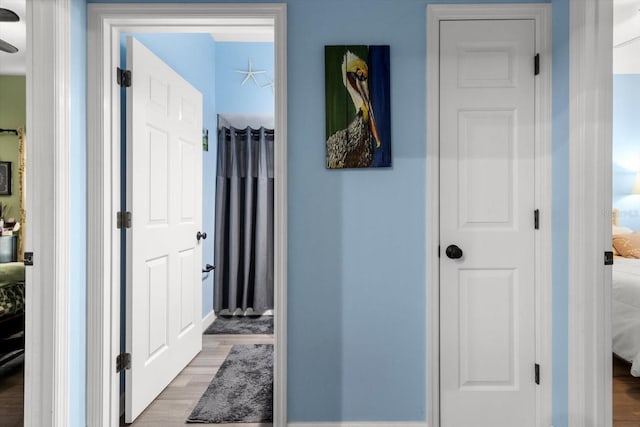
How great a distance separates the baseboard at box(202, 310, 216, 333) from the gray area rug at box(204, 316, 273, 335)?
3cm

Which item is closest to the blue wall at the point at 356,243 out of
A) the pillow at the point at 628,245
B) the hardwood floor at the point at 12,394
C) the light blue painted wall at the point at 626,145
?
the hardwood floor at the point at 12,394

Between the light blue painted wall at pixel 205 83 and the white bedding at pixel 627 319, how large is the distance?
329cm

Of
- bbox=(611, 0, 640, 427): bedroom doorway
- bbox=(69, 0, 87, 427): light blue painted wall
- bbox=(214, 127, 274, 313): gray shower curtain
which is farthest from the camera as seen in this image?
bbox=(214, 127, 274, 313): gray shower curtain

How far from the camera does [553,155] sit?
74.6 inches

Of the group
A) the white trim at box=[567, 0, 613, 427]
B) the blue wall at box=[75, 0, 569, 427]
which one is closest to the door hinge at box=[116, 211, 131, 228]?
the blue wall at box=[75, 0, 569, 427]

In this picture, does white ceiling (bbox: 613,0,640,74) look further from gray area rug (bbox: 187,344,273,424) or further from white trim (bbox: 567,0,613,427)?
gray area rug (bbox: 187,344,273,424)

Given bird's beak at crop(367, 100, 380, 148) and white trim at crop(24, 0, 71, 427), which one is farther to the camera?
bird's beak at crop(367, 100, 380, 148)

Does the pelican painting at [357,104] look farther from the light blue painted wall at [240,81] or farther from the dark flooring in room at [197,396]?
the light blue painted wall at [240,81]

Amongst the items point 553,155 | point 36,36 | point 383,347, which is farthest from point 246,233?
point 553,155

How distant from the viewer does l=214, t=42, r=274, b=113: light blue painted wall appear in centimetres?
401

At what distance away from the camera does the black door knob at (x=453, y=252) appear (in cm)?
195

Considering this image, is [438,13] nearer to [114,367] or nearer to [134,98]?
[134,98]

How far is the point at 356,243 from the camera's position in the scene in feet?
6.58

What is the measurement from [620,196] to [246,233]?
4.16 metres
